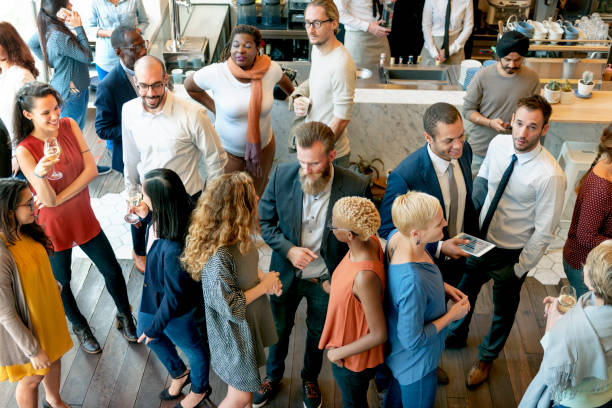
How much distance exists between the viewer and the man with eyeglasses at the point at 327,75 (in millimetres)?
3428

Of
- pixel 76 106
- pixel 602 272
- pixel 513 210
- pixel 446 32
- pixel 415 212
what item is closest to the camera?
pixel 602 272

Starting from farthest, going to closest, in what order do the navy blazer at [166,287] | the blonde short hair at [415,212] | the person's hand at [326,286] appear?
the person's hand at [326,286] < the navy blazer at [166,287] < the blonde short hair at [415,212]

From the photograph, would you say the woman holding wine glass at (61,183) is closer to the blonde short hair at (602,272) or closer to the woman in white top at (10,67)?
the woman in white top at (10,67)

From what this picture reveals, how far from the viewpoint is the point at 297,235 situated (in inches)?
108

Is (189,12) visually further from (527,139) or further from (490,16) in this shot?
(527,139)

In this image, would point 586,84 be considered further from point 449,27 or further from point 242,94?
point 242,94

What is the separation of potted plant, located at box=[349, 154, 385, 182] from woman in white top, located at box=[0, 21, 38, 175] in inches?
94.0

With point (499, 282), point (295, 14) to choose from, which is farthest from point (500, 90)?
point (295, 14)

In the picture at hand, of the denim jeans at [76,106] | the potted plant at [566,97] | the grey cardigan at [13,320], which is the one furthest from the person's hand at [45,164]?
the potted plant at [566,97]

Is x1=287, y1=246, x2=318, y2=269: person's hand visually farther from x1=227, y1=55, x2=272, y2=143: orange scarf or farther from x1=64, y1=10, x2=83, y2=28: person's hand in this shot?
x1=64, y1=10, x2=83, y2=28: person's hand

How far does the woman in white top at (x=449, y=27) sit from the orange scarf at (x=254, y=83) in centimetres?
250

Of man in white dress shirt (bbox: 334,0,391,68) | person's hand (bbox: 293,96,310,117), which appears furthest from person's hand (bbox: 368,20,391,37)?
person's hand (bbox: 293,96,310,117)

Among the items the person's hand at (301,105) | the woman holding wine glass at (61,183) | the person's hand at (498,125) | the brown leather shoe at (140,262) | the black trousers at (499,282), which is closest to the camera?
the woman holding wine glass at (61,183)

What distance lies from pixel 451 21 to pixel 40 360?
4.76 meters
